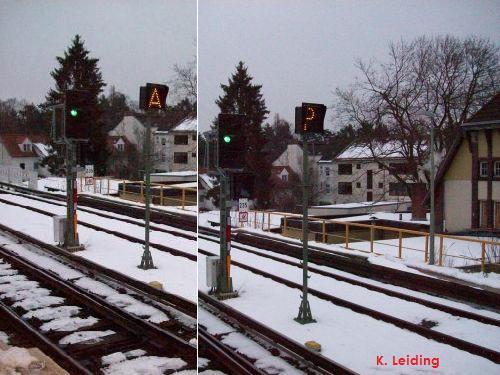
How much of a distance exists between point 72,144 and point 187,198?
5.05ft

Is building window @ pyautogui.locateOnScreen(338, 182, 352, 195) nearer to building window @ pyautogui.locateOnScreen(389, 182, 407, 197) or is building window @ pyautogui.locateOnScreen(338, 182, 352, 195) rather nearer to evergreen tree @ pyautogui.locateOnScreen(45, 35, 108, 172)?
building window @ pyautogui.locateOnScreen(389, 182, 407, 197)

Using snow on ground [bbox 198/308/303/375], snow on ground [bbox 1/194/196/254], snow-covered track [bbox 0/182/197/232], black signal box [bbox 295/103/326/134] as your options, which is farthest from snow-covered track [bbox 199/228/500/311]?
black signal box [bbox 295/103/326/134]

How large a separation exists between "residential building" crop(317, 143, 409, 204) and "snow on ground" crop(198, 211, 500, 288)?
1.16 ft

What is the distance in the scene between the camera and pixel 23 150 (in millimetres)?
5641

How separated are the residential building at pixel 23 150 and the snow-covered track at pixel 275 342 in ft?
8.12

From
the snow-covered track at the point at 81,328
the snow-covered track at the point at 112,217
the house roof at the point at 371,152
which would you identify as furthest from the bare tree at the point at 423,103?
the snow-covered track at the point at 112,217

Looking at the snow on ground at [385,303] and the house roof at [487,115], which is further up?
the house roof at [487,115]

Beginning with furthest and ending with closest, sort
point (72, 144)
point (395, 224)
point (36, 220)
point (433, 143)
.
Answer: point (36, 220) < point (72, 144) < point (395, 224) < point (433, 143)

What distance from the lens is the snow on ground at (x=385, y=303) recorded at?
398cm

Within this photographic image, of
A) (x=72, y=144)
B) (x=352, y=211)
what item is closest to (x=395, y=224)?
(x=352, y=211)

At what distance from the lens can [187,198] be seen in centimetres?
661

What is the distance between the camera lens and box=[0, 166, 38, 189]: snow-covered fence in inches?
243

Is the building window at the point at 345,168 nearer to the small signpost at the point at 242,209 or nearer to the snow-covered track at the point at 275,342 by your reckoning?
the small signpost at the point at 242,209

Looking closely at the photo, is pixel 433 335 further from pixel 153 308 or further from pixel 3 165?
pixel 3 165
